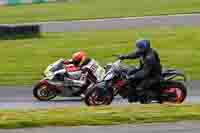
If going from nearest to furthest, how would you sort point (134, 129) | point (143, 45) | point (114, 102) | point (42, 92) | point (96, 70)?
point (134, 129) → point (143, 45) → point (114, 102) → point (96, 70) → point (42, 92)

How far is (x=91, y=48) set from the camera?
80.6ft

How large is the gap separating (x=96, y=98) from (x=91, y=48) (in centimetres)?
1057

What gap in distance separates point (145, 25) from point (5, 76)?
12063mm

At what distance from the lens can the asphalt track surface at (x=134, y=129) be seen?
9.16 meters

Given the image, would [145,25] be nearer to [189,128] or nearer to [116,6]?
[116,6]

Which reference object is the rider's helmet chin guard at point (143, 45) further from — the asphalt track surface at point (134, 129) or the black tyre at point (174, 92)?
the asphalt track surface at point (134, 129)

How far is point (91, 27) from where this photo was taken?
31031 millimetres

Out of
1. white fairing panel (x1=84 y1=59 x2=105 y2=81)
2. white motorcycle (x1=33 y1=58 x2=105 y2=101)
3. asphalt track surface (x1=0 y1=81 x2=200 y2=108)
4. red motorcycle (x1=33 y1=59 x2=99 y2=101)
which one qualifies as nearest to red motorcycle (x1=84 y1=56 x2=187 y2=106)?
asphalt track surface (x1=0 y1=81 x2=200 y2=108)

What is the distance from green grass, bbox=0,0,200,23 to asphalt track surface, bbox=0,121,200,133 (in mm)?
25076

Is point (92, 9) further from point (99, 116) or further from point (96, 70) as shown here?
point (99, 116)

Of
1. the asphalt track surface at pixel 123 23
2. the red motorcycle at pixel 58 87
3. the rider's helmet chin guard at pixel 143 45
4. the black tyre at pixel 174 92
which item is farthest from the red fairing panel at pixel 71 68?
the asphalt track surface at pixel 123 23

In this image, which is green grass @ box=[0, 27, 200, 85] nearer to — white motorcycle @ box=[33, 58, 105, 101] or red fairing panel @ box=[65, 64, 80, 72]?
white motorcycle @ box=[33, 58, 105, 101]

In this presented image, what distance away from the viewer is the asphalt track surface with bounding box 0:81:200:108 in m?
14.8

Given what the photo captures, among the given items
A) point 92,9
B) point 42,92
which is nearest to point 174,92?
point 42,92
